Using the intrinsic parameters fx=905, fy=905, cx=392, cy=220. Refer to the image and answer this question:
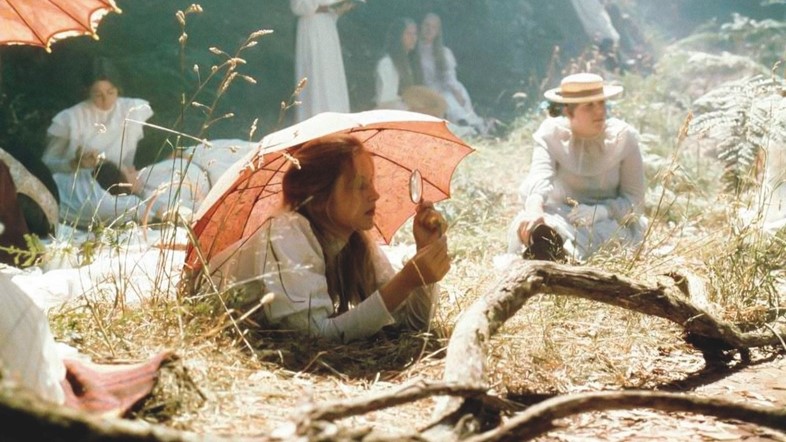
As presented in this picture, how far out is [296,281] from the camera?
3.92 meters

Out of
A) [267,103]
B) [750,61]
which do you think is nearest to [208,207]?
[267,103]

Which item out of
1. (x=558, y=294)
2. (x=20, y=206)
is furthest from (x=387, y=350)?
(x=20, y=206)

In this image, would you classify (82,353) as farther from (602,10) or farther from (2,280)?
(602,10)

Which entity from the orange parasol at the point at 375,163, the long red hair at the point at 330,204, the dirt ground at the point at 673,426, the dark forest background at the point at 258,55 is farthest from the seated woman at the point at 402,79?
the dirt ground at the point at 673,426

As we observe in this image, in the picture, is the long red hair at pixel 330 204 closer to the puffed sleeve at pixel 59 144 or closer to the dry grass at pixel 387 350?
the dry grass at pixel 387 350

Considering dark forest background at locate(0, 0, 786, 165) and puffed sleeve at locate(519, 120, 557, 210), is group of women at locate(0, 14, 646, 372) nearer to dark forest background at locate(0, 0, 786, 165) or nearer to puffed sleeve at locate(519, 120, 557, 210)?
puffed sleeve at locate(519, 120, 557, 210)

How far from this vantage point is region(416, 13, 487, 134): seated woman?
1367 centimetres

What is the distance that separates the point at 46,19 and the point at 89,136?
4.91 meters

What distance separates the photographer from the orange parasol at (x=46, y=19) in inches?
161

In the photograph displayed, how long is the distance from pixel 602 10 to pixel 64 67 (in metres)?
10.8

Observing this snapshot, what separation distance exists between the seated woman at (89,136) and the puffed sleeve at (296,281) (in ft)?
16.2

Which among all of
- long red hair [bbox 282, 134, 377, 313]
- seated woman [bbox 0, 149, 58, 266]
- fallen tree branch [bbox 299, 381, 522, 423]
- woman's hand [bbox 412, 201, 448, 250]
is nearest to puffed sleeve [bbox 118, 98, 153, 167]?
seated woman [bbox 0, 149, 58, 266]

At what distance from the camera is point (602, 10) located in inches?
671

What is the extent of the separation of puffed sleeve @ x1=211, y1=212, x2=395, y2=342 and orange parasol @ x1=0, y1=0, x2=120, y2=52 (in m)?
1.22
